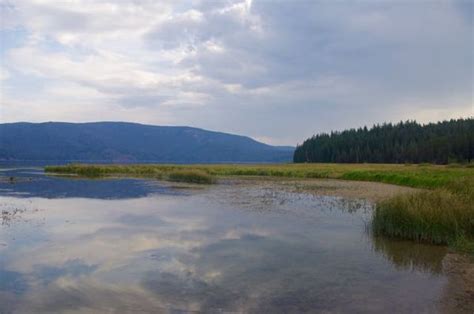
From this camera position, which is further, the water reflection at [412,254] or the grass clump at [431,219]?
the grass clump at [431,219]

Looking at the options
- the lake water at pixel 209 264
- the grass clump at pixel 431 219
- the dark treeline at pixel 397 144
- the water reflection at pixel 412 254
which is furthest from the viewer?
the dark treeline at pixel 397 144

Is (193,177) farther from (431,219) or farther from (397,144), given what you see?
(397,144)

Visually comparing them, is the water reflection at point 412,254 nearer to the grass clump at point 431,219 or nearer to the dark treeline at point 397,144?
the grass clump at point 431,219

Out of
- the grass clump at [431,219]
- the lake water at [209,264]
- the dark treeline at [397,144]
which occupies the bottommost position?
the lake water at [209,264]

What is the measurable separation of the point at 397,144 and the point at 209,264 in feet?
367

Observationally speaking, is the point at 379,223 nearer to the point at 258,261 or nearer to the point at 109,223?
the point at 258,261

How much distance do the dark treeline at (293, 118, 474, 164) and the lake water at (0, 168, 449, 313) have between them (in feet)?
240

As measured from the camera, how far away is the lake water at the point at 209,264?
927cm

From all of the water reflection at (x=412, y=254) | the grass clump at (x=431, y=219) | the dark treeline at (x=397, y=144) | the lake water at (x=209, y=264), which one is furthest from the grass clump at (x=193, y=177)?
the dark treeline at (x=397, y=144)

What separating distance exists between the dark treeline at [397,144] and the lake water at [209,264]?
7318 centimetres

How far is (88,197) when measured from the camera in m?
30.7

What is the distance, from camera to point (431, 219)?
15.1 m

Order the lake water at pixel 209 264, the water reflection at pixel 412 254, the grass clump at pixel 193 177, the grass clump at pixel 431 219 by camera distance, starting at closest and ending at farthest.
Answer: the lake water at pixel 209 264
the water reflection at pixel 412 254
the grass clump at pixel 431 219
the grass clump at pixel 193 177

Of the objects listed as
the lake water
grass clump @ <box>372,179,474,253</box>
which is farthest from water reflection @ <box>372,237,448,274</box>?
grass clump @ <box>372,179,474,253</box>
